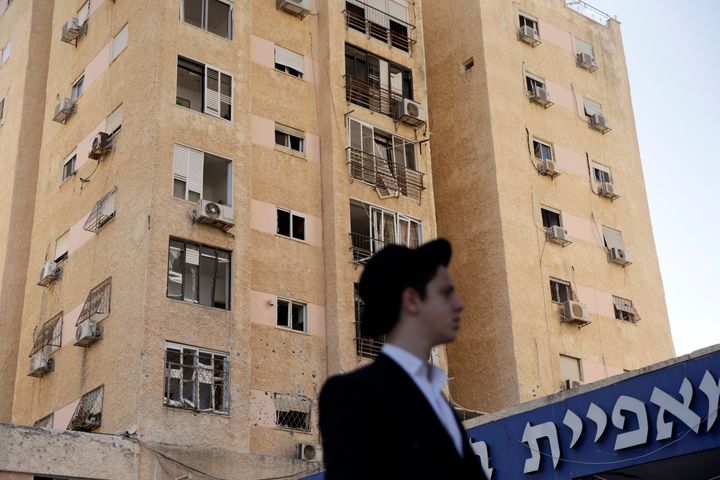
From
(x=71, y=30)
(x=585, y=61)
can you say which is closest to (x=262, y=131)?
(x=71, y=30)

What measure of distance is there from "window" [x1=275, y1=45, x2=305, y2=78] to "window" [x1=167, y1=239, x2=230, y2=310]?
6909 millimetres

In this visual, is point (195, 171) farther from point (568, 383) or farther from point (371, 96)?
point (568, 383)

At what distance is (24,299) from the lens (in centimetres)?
3022

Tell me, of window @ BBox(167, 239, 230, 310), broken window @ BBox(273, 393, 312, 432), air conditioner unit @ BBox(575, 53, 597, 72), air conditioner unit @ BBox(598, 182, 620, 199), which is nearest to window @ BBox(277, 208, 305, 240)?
window @ BBox(167, 239, 230, 310)

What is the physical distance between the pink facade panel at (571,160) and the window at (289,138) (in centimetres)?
946

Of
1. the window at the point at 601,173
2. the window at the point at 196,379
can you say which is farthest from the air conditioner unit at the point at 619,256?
the window at the point at 196,379

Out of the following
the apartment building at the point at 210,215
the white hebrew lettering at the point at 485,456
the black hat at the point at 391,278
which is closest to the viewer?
the black hat at the point at 391,278

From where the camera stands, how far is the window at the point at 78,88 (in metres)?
29.8

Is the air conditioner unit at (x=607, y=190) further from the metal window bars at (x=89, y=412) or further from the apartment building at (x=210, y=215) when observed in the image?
the metal window bars at (x=89, y=412)

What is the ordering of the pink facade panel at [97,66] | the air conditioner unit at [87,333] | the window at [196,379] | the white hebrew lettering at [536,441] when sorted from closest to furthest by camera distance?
1. the white hebrew lettering at [536,441]
2. the window at [196,379]
3. the air conditioner unit at [87,333]
4. the pink facade panel at [97,66]

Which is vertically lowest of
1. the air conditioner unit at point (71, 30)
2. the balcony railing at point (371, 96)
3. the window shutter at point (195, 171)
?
the window shutter at point (195, 171)

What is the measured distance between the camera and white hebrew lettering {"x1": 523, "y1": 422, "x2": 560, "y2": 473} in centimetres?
1720

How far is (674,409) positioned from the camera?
1517cm

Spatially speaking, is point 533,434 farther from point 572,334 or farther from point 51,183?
point 51,183
